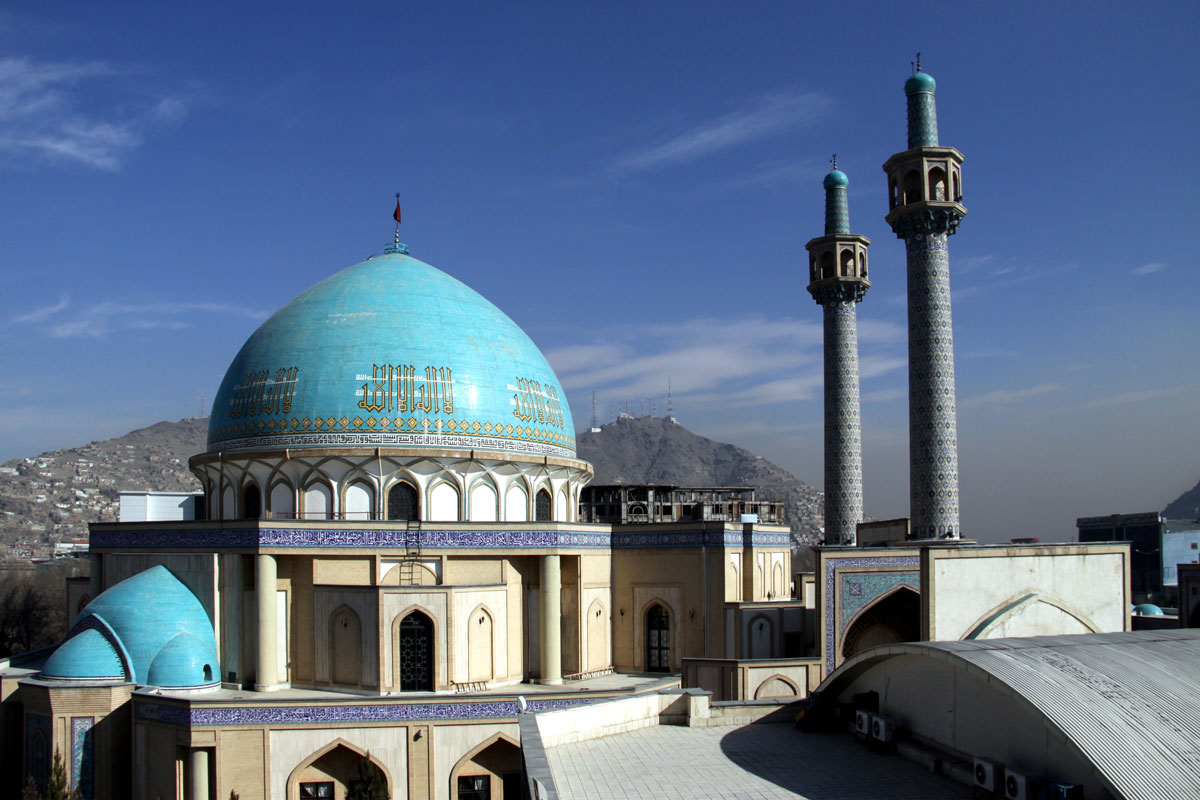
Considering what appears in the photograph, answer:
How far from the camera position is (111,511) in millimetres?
98750

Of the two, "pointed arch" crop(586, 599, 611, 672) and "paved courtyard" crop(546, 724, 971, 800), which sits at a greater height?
"paved courtyard" crop(546, 724, 971, 800)

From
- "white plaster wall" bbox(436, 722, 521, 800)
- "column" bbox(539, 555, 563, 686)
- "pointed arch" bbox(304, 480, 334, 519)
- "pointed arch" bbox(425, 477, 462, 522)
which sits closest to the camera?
"white plaster wall" bbox(436, 722, 521, 800)

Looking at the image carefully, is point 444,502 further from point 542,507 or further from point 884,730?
point 884,730

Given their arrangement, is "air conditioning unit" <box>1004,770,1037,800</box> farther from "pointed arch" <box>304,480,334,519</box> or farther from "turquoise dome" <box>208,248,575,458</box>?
"pointed arch" <box>304,480,334,519</box>

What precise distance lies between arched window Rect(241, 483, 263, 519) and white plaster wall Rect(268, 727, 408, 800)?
5841 millimetres

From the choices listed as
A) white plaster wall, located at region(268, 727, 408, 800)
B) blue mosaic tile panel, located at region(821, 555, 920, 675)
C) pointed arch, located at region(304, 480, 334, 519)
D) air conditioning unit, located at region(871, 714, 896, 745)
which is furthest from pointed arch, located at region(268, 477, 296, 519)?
air conditioning unit, located at region(871, 714, 896, 745)

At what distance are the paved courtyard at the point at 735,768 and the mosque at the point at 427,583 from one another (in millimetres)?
4160

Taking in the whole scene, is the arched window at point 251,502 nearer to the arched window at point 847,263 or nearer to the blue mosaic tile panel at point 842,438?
the blue mosaic tile panel at point 842,438

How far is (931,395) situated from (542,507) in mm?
9138

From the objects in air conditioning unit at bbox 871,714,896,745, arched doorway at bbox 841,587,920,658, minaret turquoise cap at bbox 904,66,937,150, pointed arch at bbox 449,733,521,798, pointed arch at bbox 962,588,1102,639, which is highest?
minaret turquoise cap at bbox 904,66,937,150

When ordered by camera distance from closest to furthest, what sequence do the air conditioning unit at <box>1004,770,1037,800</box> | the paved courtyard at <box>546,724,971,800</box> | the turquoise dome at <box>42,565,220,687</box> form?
the air conditioning unit at <box>1004,770,1037,800</box> → the paved courtyard at <box>546,724,971,800</box> → the turquoise dome at <box>42,565,220,687</box>

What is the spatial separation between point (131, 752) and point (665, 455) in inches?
4952

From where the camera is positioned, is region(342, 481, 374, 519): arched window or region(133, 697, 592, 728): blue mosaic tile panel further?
region(342, 481, 374, 519): arched window

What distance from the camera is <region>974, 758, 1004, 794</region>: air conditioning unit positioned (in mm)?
8820
